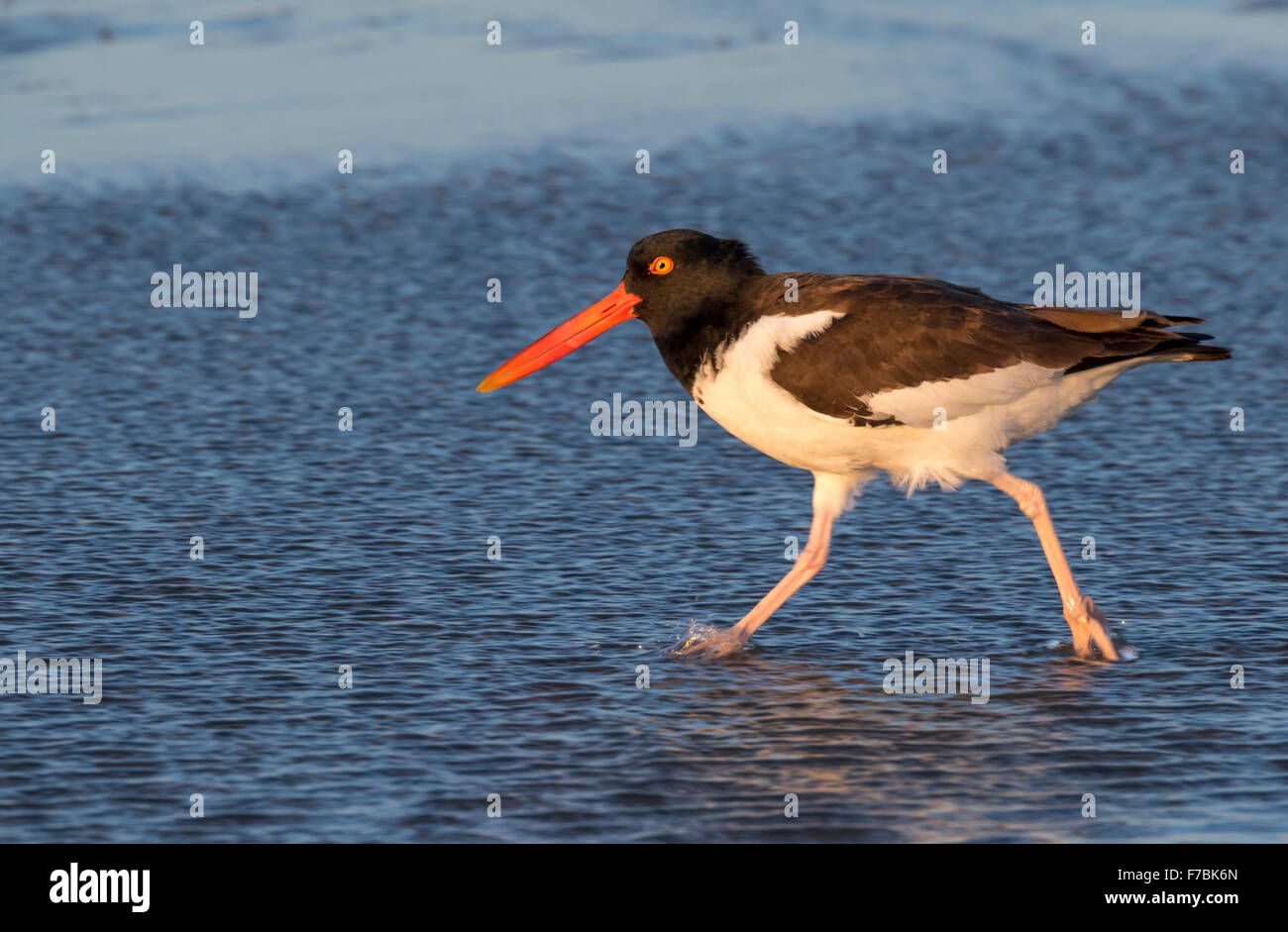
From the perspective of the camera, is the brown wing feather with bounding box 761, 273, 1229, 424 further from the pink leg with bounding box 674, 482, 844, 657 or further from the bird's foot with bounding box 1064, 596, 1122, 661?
the bird's foot with bounding box 1064, 596, 1122, 661

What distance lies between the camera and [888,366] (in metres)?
8.29

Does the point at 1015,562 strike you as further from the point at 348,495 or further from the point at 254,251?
the point at 254,251

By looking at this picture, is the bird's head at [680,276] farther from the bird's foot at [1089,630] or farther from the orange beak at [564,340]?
the bird's foot at [1089,630]

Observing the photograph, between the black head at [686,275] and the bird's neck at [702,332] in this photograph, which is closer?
the bird's neck at [702,332]

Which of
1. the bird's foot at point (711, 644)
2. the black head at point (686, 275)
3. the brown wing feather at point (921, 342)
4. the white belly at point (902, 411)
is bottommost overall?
the bird's foot at point (711, 644)

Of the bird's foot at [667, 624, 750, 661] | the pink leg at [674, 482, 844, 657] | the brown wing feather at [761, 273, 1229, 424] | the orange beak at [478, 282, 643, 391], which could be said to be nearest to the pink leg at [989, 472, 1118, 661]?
the brown wing feather at [761, 273, 1229, 424]

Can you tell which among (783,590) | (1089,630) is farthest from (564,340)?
(1089,630)

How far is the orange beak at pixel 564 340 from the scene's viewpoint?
908 cm

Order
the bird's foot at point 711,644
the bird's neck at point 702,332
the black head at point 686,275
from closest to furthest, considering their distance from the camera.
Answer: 1. the bird's foot at point 711,644
2. the bird's neck at point 702,332
3. the black head at point 686,275

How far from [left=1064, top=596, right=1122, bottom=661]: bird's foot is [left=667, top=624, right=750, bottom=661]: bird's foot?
1.32 meters

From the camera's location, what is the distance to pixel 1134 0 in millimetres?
26266

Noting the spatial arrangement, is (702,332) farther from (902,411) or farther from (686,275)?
(902,411)

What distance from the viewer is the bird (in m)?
8.28

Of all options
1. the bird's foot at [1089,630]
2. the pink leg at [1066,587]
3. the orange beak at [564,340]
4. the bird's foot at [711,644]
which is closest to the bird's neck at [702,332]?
the orange beak at [564,340]
